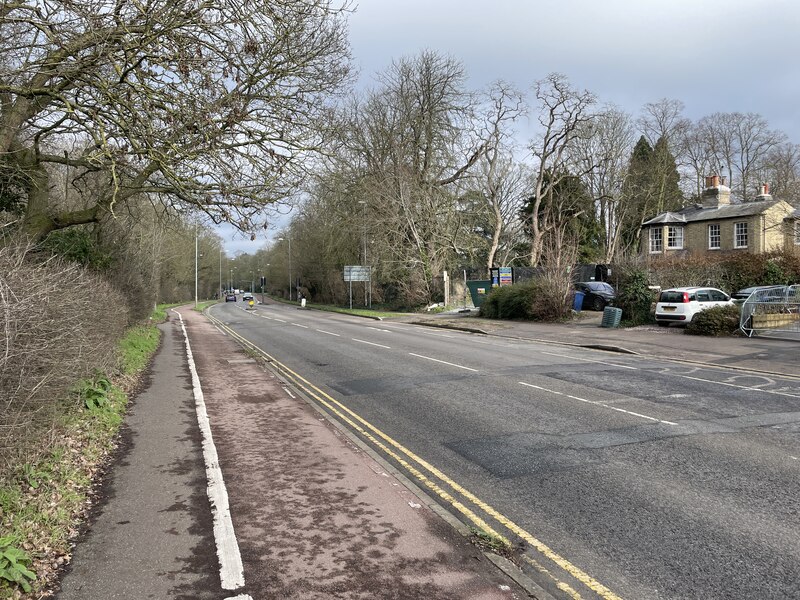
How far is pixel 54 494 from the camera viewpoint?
4.78 m

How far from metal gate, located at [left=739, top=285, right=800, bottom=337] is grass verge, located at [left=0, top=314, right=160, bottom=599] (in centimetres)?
1824

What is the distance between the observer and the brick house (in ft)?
119

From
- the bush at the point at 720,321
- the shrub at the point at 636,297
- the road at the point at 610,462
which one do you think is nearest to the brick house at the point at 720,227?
the shrub at the point at 636,297

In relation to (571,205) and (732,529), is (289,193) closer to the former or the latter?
(732,529)

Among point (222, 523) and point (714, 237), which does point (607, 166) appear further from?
point (222, 523)

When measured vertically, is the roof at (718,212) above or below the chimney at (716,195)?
below

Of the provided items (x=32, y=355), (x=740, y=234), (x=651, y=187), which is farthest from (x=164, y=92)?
(x=651, y=187)

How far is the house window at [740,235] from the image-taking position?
37562mm

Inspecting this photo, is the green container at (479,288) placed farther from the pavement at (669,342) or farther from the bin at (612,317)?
the bin at (612,317)

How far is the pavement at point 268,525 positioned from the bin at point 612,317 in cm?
1710

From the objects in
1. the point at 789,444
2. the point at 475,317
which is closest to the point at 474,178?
the point at 475,317

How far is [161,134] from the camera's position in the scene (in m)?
8.98

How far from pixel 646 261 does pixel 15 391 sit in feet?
82.5

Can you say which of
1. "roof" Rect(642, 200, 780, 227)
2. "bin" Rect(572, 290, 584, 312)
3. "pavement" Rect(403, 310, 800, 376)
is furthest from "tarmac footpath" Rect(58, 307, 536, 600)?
"roof" Rect(642, 200, 780, 227)
